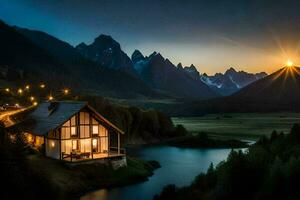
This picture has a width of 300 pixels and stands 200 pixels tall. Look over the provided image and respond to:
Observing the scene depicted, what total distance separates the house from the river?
6.55 meters

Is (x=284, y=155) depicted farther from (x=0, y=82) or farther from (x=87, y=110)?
(x=0, y=82)

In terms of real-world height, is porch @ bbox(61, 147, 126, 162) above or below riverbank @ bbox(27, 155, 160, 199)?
above

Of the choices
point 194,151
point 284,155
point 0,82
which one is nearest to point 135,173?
point 284,155

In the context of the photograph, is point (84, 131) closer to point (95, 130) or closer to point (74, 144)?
point (95, 130)

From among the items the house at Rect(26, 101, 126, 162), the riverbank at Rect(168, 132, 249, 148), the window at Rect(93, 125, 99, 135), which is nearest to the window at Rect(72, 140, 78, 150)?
the house at Rect(26, 101, 126, 162)

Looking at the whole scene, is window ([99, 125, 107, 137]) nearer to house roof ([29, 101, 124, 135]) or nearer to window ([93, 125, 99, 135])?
window ([93, 125, 99, 135])

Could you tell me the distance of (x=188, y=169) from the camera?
71.1 meters

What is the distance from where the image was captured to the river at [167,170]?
5022 cm

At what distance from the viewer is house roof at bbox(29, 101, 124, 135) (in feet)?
190

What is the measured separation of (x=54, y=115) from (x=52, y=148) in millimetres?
5176

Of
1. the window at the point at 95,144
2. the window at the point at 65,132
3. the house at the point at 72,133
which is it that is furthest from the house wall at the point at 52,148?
the window at the point at 95,144

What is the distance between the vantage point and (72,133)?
191ft

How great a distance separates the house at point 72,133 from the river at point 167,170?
655cm

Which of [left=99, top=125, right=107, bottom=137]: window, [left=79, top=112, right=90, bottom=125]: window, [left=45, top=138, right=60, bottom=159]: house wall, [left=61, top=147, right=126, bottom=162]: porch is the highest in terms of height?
[left=79, top=112, right=90, bottom=125]: window
